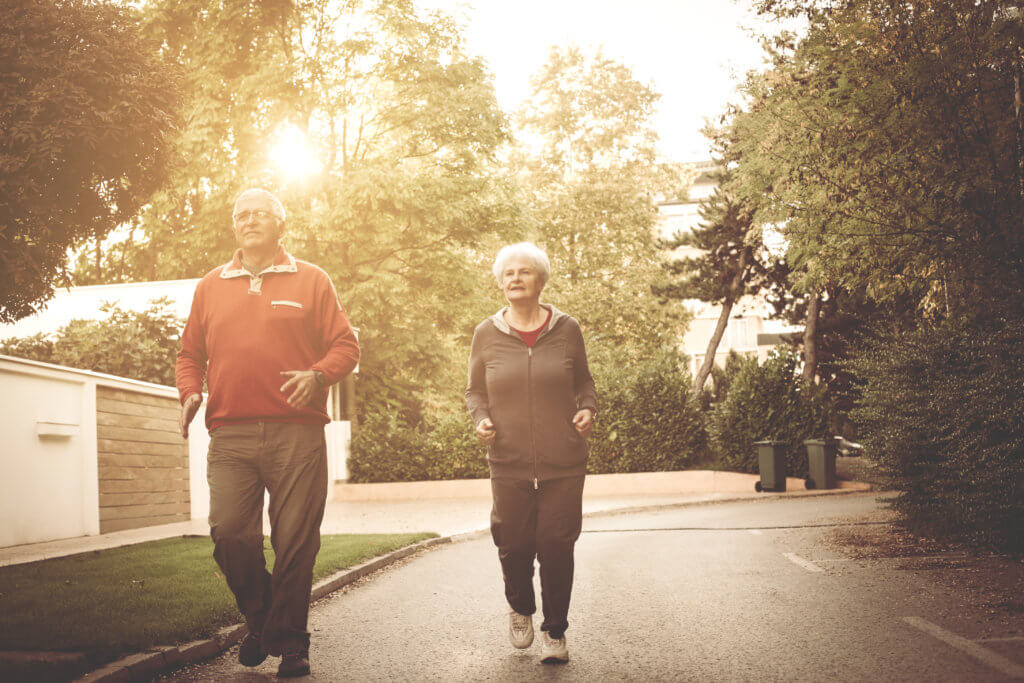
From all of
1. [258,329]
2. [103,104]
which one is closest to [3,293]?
[103,104]

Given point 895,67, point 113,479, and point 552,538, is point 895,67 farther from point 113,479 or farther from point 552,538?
point 113,479

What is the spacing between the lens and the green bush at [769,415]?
928 inches

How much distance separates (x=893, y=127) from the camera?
11.0 metres

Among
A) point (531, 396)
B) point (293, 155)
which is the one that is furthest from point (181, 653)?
point (293, 155)

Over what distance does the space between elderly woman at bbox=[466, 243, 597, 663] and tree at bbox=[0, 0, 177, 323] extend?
11.3 m

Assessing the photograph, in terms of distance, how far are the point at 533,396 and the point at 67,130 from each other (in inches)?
469

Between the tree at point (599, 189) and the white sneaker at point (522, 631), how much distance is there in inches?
1192

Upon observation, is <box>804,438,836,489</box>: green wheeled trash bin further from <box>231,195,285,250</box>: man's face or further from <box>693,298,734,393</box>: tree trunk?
<box>231,195,285,250</box>: man's face

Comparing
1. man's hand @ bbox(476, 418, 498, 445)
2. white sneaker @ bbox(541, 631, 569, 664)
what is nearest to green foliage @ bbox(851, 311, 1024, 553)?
white sneaker @ bbox(541, 631, 569, 664)

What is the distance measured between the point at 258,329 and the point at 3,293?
11.5 meters

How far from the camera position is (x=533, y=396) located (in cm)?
543

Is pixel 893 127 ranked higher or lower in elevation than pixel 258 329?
higher

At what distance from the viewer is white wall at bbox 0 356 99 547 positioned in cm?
1142

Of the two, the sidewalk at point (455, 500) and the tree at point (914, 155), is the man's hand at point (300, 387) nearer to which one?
the tree at point (914, 155)
